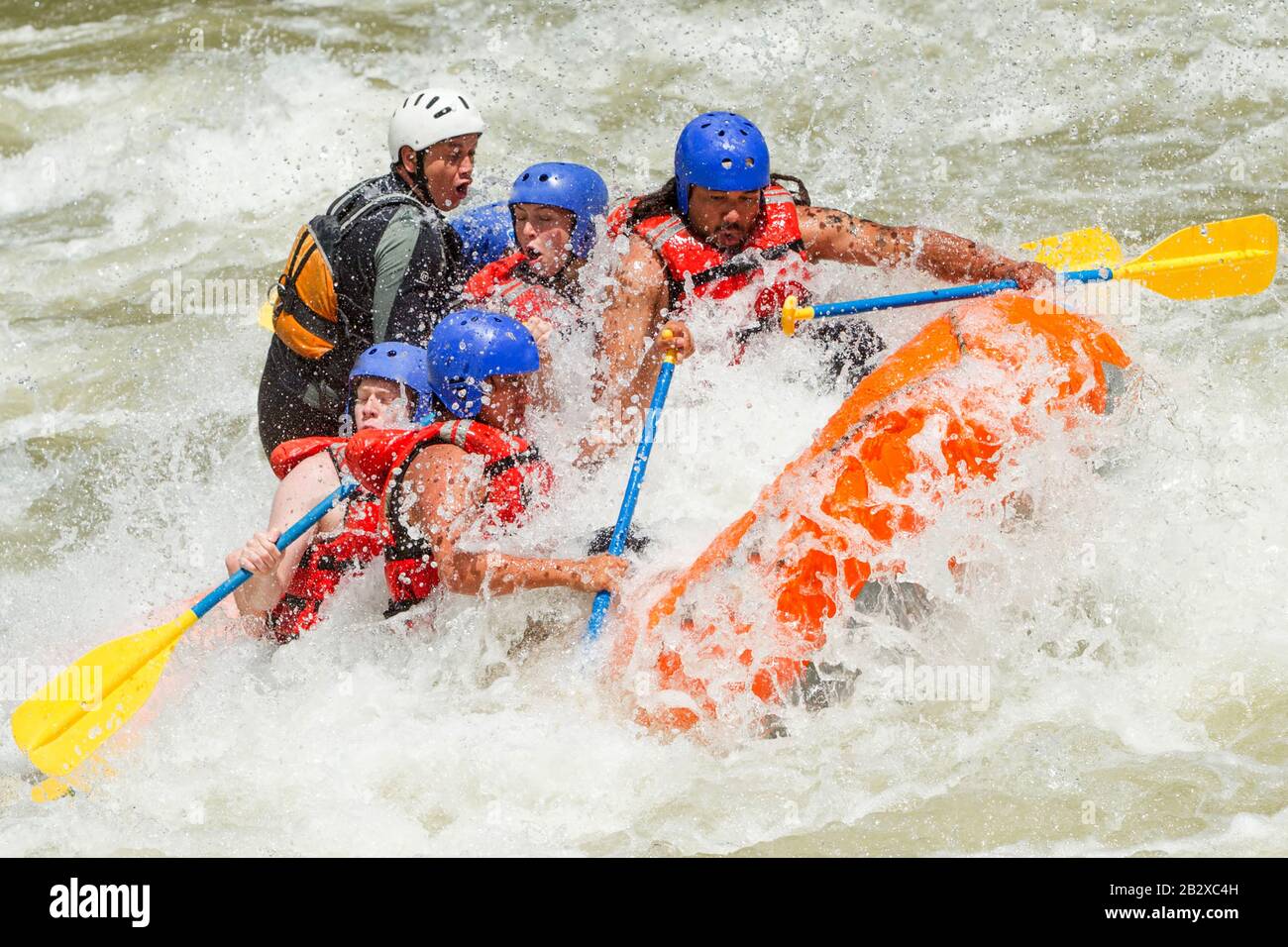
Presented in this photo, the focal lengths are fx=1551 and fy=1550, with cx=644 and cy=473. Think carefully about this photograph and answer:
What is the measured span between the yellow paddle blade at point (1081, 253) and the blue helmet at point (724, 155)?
4.24 feet

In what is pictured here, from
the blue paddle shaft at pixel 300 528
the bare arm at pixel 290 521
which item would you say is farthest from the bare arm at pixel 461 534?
the bare arm at pixel 290 521

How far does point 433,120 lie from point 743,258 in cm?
119

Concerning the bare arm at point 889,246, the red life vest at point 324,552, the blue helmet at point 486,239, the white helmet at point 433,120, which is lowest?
the red life vest at point 324,552

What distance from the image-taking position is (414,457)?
14.9 feet

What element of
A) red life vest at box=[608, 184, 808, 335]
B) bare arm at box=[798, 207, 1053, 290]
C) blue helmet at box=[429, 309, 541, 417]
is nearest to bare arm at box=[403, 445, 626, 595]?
blue helmet at box=[429, 309, 541, 417]

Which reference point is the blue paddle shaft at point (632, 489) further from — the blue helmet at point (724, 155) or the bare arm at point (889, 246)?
the bare arm at point (889, 246)

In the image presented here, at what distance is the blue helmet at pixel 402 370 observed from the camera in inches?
190

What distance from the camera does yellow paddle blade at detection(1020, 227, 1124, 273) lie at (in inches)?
229

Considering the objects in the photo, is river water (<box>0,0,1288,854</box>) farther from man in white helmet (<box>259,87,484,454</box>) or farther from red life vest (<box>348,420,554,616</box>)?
man in white helmet (<box>259,87,484,454</box>)

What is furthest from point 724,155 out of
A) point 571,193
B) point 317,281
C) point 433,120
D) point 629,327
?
point 317,281

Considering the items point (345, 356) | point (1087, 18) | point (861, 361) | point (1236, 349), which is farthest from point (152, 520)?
point (1087, 18)

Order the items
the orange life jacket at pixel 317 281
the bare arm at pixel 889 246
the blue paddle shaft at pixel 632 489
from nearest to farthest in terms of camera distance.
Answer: the blue paddle shaft at pixel 632 489 → the orange life jacket at pixel 317 281 → the bare arm at pixel 889 246

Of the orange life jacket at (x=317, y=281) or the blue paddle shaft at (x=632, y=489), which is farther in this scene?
the orange life jacket at (x=317, y=281)
